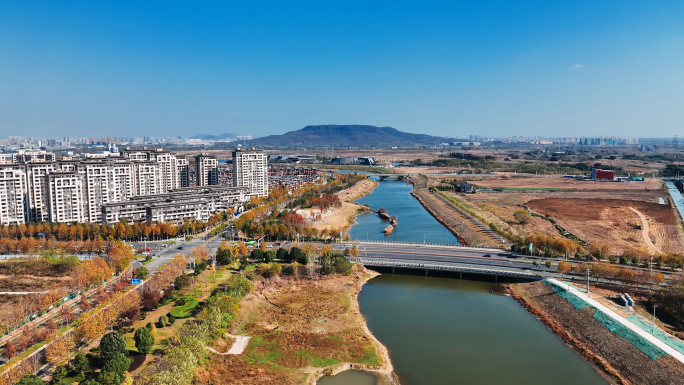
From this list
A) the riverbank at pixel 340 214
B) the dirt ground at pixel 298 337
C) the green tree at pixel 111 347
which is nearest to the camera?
the green tree at pixel 111 347

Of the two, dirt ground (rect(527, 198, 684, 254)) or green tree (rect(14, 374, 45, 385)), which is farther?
dirt ground (rect(527, 198, 684, 254))

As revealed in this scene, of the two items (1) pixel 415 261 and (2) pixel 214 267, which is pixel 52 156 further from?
(1) pixel 415 261

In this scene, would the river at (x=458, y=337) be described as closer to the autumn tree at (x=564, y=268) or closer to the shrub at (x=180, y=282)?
the autumn tree at (x=564, y=268)

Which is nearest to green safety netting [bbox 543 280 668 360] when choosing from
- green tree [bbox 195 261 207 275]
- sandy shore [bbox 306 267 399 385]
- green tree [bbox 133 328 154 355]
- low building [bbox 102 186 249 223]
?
sandy shore [bbox 306 267 399 385]

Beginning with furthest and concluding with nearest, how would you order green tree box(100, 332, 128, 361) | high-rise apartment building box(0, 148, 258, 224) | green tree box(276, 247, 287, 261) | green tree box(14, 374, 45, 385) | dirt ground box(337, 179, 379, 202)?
dirt ground box(337, 179, 379, 202)
high-rise apartment building box(0, 148, 258, 224)
green tree box(276, 247, 287, 261)
green tree box(100, 332, 128, 361)
green tree box(14, 374, 45, 385)

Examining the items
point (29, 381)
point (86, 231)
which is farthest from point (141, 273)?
point (86, 231)

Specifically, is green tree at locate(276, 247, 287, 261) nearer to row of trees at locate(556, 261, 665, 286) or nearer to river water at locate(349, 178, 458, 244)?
river water at locate(349, 178, 458, 244)

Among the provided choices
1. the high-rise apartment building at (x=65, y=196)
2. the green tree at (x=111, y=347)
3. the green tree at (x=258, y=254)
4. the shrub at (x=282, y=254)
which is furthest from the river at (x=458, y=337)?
the high-rise apartment building at (x=65, y=196)
